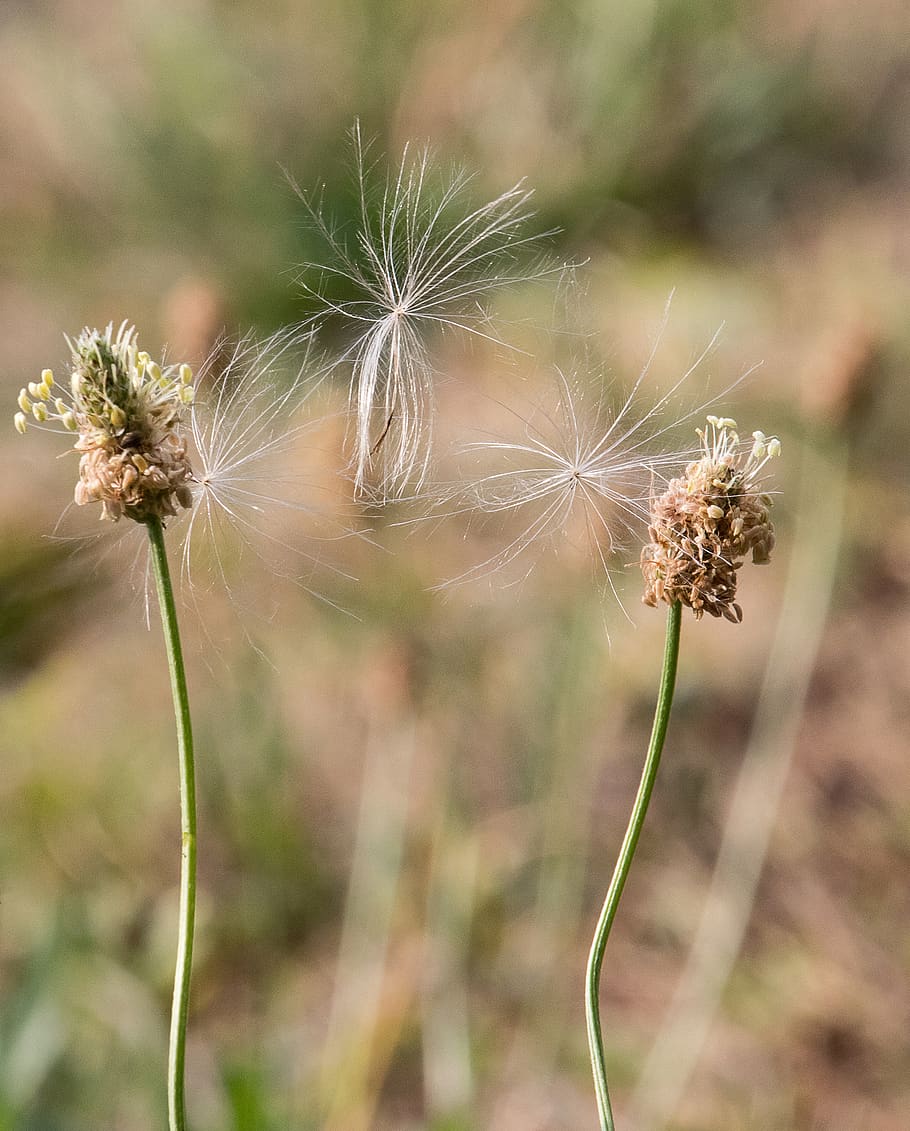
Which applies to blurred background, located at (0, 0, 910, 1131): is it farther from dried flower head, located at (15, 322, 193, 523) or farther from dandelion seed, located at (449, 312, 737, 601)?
dried flower head, located at (15, 322, 193, 523)

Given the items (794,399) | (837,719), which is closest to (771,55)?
(794,399)

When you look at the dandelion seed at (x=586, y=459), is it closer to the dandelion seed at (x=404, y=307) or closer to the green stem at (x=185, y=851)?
the dandelion seed at (x=404, y=307)

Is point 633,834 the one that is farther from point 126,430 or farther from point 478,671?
point 478,671

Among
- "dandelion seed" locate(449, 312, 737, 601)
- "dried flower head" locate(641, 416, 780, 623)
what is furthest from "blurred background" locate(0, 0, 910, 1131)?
"dried flower head" locate(641, 416, 780, 623)

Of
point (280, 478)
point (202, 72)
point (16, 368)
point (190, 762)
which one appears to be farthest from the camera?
point (202, 72)

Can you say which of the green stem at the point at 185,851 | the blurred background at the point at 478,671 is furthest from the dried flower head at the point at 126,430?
the blurred background at the point at 478,671

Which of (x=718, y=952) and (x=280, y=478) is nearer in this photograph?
(x=280, y=478)

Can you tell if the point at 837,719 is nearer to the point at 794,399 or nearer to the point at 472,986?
the point at 794,399
